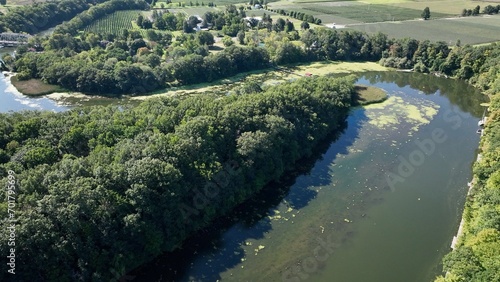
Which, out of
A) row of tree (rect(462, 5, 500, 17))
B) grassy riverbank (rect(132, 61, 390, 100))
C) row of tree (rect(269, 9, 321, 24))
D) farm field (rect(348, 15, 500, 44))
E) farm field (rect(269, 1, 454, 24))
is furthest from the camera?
farm field (rect(269, 1, 454, 24))

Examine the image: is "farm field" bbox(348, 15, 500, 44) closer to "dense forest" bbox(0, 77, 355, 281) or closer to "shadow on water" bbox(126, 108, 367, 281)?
"dense forest" bbox(0, 77, 355, 281)

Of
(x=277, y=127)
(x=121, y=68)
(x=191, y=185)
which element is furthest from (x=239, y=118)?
(x=121, y=68)

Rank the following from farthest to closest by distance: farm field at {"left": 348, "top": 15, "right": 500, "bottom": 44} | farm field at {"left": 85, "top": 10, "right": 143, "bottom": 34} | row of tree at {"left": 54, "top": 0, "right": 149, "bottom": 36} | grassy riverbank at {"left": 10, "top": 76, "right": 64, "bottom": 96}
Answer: farm field at {"left": 85, "top": 10, "right": 143, "bottom": 34}, row of tree at {"left": 54, "top": 0, "right": 149, "bottom": 36}, farm field at {"left": 348, "top": 15, "right": 500, "bottom": 44}, grassy riverbank at {"left": 10, "top": 76, "right": 64, "bottom": 96}

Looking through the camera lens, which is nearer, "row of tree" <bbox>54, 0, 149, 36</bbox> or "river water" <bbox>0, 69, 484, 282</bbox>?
"river water" <bbox>0, 69, 484, 282</bbox>

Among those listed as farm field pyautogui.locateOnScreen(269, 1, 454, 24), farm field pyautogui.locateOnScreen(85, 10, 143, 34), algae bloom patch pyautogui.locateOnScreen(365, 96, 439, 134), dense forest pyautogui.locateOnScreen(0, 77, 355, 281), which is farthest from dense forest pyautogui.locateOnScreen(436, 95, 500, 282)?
farm field pyautogui.locateOnScreen(85, 10, 143, 34)

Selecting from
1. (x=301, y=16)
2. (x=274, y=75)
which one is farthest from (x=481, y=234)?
(x=301, y=16)

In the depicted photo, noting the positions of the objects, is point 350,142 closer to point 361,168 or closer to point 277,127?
point 361,168

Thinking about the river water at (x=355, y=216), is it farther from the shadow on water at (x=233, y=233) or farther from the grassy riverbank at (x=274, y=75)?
the grassy riverbank at (x=274, y=75)
